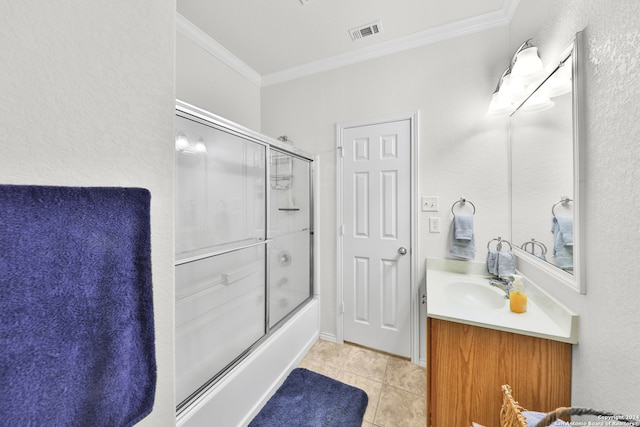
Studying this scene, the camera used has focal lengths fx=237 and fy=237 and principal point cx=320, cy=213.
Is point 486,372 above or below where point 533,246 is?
below

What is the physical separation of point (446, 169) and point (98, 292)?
200 centimetres

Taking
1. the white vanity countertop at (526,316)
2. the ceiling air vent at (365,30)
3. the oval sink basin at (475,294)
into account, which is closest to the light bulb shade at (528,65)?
the ceiling air vent at (365,30)

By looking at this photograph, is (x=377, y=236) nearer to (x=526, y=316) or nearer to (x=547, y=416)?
(x=526, y=316)

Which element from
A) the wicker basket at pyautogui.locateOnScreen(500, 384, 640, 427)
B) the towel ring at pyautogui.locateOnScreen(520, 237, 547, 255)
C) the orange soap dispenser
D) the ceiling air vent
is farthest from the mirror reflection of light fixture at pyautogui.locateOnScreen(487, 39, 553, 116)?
the wicker basket at pyautogui.locateOnScreen(500, 384, 640, 427)

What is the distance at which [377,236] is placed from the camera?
2014 millimetres

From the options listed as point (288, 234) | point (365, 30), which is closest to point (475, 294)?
point (288, 234)

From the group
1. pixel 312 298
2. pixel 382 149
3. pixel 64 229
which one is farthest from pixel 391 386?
pixel 64 229

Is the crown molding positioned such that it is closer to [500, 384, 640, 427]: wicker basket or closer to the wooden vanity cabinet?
the wooden vanity cabinet

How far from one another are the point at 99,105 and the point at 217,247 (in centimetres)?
121

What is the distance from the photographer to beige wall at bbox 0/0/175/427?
45 cm

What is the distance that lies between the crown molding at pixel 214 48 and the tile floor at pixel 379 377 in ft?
8.64

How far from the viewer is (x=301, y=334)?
6.46ft

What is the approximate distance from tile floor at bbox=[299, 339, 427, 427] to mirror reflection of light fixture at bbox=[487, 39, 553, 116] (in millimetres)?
1956

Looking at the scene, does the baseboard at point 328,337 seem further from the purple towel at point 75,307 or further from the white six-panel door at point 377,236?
the purple towel at point 75,307
